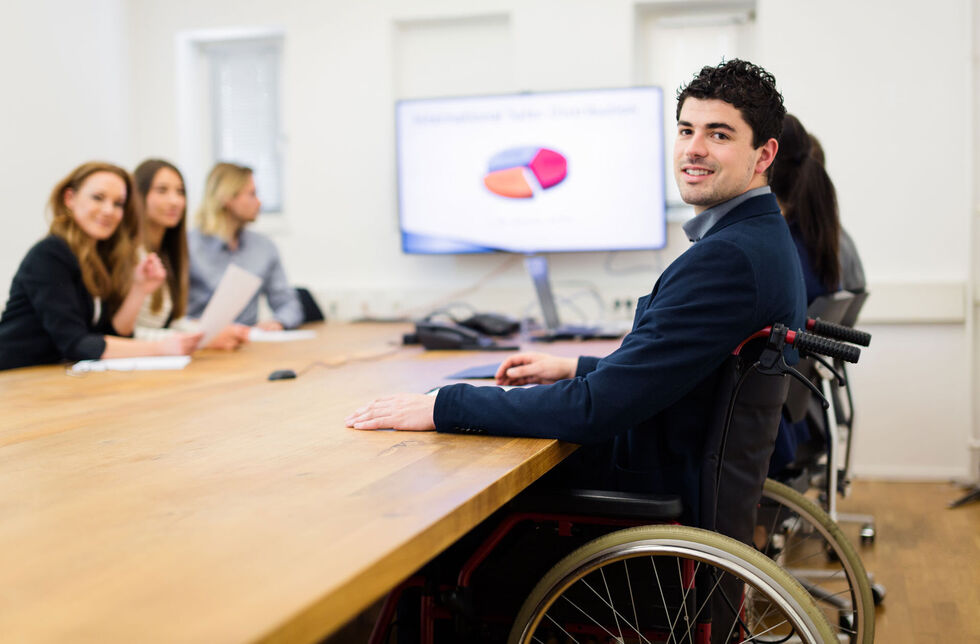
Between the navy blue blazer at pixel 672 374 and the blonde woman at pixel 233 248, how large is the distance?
8.39 ft

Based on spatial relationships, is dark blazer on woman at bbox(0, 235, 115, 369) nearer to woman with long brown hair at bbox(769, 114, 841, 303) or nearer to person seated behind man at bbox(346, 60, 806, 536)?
person seated behind man at bbox(346, 60, 806, 536)

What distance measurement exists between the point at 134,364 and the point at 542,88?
102 inches

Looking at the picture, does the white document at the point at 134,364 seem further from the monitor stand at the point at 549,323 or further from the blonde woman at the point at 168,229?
the monitor stand at the point at 549,323

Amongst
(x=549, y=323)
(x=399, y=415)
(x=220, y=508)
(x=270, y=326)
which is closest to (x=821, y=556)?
(x=549, y=323)

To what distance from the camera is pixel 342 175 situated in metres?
4.60

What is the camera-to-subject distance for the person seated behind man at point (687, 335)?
128cm

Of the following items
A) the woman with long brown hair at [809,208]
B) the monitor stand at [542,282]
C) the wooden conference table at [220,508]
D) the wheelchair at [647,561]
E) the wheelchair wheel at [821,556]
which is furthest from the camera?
the monitor stand at [542,282]

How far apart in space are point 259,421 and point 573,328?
1.85 metres

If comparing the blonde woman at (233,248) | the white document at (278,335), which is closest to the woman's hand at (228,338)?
the white document at (278,335)

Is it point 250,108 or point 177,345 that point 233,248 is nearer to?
point 250,108

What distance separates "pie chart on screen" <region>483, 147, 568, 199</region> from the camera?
4.23m

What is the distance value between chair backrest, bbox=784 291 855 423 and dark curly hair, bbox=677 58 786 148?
0.76 meters

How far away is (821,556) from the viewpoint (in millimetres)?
2771

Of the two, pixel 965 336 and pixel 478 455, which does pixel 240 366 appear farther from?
pixel 965 336
